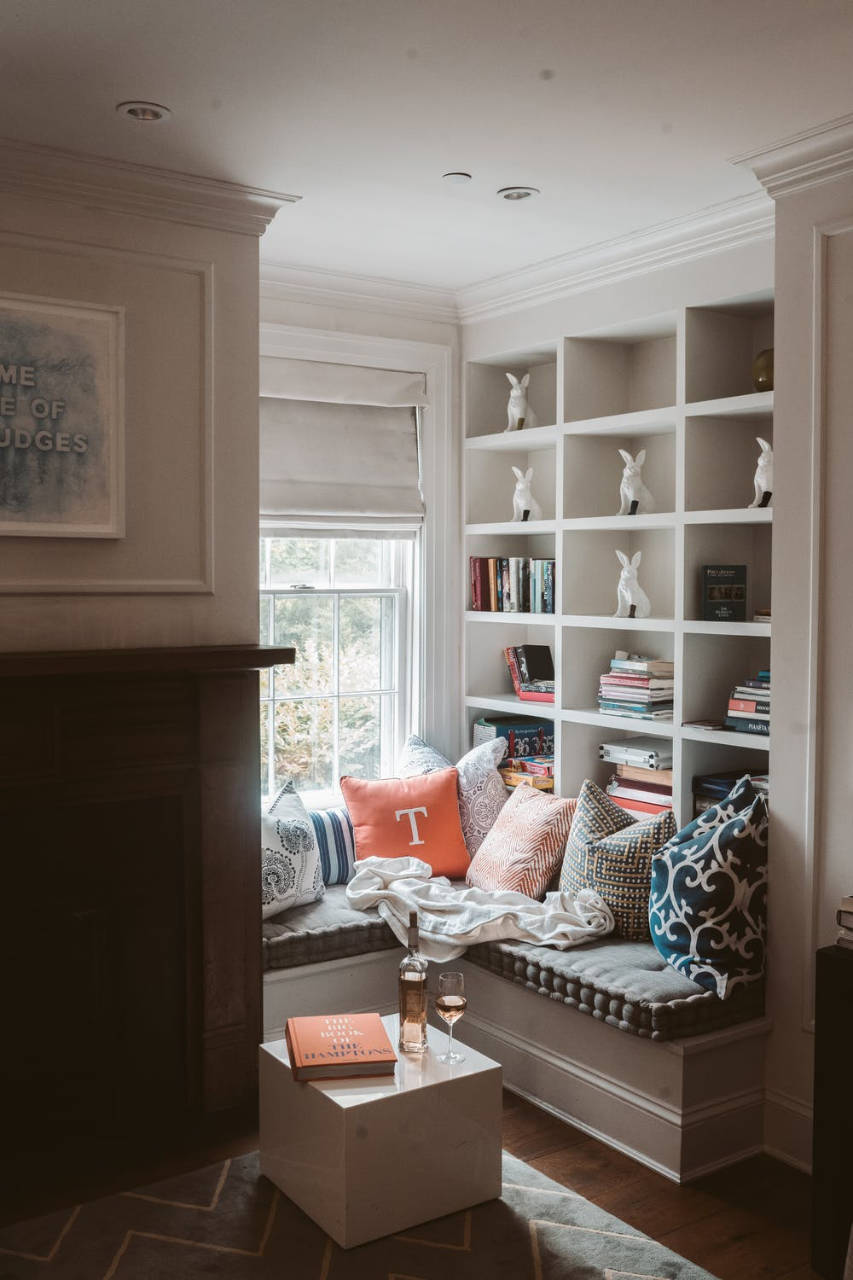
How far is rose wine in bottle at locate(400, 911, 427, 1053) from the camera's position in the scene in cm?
282

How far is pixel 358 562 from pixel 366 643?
328mm

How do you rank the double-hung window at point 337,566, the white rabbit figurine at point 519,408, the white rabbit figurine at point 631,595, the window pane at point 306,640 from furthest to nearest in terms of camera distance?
the white rabbit figurine at point 519,408 → the window pane at point 306,640 → the double-hung window at point 337,566 → the white rabbit figurine at point 631,595

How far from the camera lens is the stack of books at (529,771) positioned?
4.41 m

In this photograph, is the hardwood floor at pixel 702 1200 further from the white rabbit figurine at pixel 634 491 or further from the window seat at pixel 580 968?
the white rabbit figurine at pixel 634 491

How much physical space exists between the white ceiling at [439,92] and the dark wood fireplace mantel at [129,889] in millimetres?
1350

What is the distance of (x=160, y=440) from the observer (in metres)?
3.22

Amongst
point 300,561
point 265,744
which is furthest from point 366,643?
point 265,744

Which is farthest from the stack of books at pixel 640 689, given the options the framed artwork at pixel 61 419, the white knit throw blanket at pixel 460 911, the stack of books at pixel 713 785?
the framed artwork at pixel 61 419

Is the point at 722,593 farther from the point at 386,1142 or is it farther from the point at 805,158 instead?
the point at 386,1142

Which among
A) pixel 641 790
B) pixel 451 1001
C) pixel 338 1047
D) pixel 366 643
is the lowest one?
pixel 338 1047

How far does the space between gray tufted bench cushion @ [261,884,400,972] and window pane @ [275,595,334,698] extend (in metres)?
0.91

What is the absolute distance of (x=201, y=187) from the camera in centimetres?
320

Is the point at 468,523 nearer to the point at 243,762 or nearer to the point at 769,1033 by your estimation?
the point at 243,762

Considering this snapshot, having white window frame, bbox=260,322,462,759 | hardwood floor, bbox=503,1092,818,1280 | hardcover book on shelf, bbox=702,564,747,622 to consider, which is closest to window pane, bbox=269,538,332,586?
white window frame, bbox=260,322,462,759
